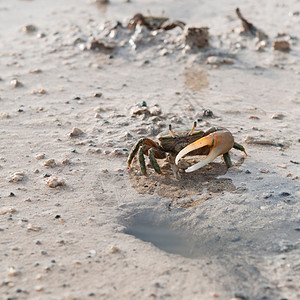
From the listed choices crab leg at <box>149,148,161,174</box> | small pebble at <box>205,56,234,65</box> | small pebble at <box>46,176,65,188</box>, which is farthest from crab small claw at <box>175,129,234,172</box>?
small pebble at <box>205,56,234,65</box>

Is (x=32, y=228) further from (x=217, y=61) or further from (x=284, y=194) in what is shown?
(x=217, y=61)

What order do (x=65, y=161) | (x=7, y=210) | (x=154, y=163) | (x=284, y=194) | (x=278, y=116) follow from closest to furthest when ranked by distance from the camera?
(x=7, y=210), (x=284, y=194), (x=154, y=163), (x=65, y=161), (x=278, y=116)

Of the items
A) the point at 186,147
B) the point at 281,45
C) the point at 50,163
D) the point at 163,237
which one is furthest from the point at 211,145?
the point at 281,45

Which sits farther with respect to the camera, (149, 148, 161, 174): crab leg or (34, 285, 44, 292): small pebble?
(149, 148, 161, 174): crab leg

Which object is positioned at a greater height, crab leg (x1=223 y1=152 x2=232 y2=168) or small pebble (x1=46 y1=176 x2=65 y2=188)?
small pebble (x1=46 y1=176 x2=65 y2=188)

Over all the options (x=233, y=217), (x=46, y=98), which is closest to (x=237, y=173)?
(x=233, y=217)

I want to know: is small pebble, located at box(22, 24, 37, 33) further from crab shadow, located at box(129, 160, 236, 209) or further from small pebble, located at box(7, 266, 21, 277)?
small pebble, located at box(7, 266, 21, 277)
